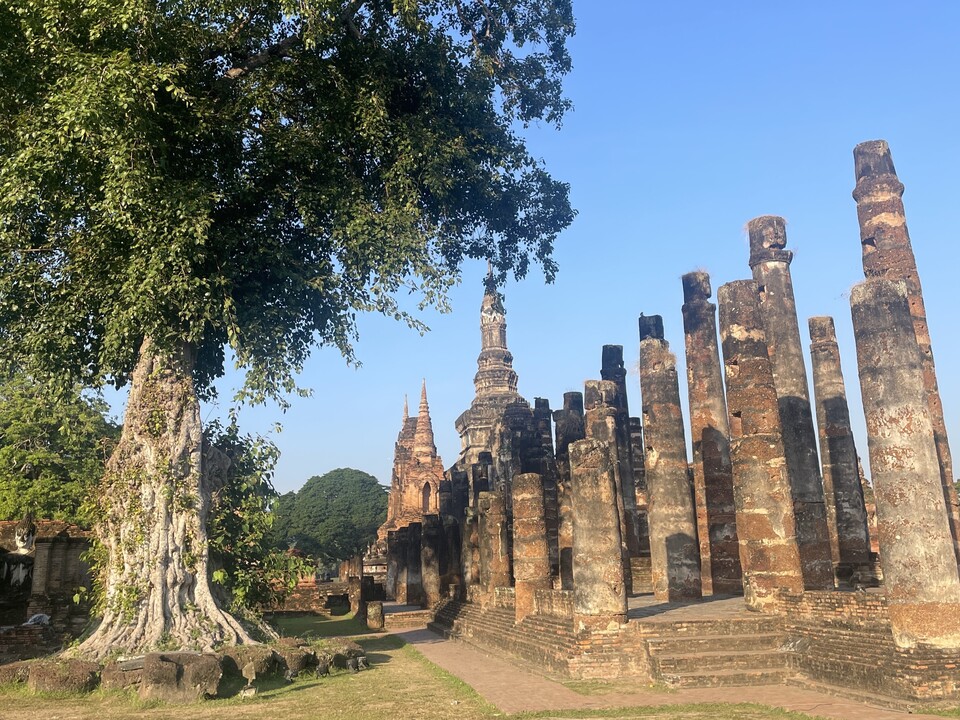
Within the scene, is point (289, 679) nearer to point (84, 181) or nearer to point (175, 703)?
point (175, 703)

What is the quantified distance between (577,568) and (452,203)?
7.03 m

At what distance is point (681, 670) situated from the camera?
11031 mm

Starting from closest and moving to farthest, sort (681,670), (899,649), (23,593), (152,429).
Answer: (899,649) < (681,670) < (152,429) < (23,593)

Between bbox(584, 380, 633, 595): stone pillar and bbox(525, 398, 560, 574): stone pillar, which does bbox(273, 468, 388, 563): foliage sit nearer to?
bbox(525, 398, 560, 574): stone pillar

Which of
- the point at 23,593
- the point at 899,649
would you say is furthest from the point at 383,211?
the point at 23,593

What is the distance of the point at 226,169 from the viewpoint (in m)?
13.2

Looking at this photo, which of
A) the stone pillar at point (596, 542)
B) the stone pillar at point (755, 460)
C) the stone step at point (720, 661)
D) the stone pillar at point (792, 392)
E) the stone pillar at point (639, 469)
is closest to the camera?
the stone step at point (720, 661)

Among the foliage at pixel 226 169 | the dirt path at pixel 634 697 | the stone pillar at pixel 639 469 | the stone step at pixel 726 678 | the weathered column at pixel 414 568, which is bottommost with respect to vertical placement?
the dirt path at pixel 634 697

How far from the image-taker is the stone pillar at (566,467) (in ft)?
59.6

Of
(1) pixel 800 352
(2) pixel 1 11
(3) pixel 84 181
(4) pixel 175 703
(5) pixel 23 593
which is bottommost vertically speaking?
(4) pixel 175 703

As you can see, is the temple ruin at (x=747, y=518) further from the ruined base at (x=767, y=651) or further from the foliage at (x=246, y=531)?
the foliage at (x=246, y=531)

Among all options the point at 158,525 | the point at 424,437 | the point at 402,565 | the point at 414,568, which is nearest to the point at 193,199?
the point at 158,525

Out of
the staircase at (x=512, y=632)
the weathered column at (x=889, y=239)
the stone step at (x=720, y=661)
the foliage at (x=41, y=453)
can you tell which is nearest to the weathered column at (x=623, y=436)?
the staircase at (x=512, y=632)

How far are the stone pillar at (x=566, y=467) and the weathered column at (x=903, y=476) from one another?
6.33 meters
